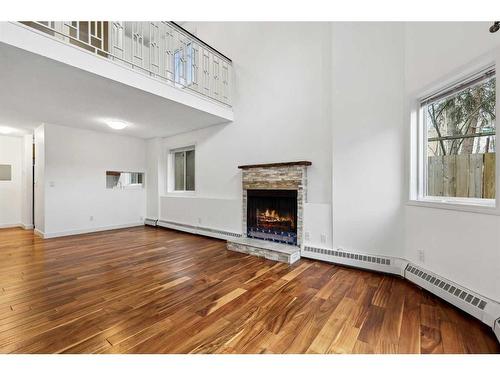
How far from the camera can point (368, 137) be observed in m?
2.91

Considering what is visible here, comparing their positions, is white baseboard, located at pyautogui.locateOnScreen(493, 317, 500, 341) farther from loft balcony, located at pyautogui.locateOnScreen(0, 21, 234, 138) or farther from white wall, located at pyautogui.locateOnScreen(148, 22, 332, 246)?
loft balcony, located at pyautogui.locateOnScreen(0, 21, 234, 138)

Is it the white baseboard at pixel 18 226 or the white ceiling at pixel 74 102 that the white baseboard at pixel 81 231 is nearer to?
the white baseboard at pixel 18 226

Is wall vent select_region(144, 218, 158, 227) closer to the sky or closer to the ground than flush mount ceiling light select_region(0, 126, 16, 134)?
closer to the ground

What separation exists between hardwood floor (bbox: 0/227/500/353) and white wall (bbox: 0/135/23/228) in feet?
12.8

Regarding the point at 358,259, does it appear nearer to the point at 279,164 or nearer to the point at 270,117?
the point at 279,164

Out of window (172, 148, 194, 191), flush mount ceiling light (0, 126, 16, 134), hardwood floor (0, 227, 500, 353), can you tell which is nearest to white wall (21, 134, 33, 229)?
flush mount ceiling light (0, 126, 16, 134)

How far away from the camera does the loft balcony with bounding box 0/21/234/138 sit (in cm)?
235

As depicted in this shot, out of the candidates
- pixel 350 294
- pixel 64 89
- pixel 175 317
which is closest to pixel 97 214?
pixel 64 89

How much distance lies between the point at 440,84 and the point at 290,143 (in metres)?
1.95

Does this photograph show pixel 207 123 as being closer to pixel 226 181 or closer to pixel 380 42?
pixel 226 181

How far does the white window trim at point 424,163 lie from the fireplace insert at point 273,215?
62.7 inches

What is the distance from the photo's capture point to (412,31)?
257 cm

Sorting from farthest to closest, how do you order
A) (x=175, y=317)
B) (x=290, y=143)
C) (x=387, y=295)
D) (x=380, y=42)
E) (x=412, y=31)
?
(x=290, y=143) → (x=380, y=42) → (x=412, y=31) → (x=387, y=295) → (x=175, y=317)

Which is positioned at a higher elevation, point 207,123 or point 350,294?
point 207,123
